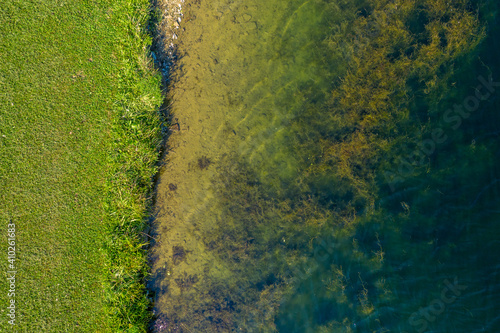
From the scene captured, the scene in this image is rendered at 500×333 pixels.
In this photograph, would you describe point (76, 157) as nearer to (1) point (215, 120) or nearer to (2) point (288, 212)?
(1) point (215, 120)

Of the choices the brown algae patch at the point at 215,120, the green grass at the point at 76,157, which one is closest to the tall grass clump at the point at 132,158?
the green grass at the point at 76,157

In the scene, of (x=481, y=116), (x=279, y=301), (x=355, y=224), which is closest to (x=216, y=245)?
(x=279, y=301)

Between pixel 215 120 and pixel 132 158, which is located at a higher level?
pixel 215 120

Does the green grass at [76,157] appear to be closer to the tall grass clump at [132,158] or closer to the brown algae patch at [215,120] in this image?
the tall grass clump at [132,158]

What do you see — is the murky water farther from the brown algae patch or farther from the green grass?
the green grass

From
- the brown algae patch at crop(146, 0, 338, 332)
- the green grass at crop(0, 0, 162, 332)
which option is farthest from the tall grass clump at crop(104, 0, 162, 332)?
the brown algae patch at crop(146, 0, 338, 332)

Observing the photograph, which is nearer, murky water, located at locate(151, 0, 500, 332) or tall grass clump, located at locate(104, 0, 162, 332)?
tall grass clump, located at locate(104, 0, 162, 332)

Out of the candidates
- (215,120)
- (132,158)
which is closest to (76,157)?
(132,158)
